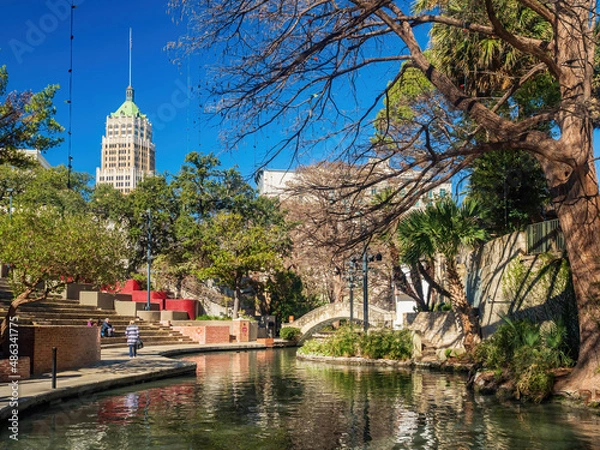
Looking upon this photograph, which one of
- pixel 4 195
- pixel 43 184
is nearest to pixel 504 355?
pixel 4 195

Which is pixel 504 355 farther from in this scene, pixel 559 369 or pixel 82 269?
pixel 82 269

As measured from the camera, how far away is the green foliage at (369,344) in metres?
28.3

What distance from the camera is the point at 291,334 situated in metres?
48.3

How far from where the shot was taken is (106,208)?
64.1 meters

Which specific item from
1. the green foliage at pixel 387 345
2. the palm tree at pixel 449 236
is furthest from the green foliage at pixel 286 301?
the palm tree at pixel 449 236

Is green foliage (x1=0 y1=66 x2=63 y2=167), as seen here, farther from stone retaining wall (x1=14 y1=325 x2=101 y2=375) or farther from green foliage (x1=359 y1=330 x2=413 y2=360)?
green foliage (x1=359 y1=330 x2=413 y2=360)

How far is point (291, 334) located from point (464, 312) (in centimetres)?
2474

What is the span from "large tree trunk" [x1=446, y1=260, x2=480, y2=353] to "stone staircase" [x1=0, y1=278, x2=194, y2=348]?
16.0 meters

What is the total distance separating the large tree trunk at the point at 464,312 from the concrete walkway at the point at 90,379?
1024 cm

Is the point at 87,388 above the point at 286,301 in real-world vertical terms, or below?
below

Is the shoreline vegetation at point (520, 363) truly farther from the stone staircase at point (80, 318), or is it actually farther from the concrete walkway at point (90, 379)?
the stone staircase at point (80, 318)

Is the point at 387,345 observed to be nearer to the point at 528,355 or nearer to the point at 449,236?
the point at 449,236

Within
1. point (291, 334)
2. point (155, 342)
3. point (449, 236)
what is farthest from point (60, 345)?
point (291, 334)

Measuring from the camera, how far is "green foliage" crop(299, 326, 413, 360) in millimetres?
28344
